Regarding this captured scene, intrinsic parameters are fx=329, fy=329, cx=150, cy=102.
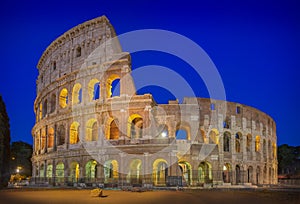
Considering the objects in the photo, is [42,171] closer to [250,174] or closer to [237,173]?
[237,173]

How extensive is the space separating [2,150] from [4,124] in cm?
166

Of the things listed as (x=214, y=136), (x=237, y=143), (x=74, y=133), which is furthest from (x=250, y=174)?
(x=74, y=133)

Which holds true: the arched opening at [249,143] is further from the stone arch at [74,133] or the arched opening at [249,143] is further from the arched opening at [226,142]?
the stone arch at [74,133]

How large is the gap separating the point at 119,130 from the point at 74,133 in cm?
579

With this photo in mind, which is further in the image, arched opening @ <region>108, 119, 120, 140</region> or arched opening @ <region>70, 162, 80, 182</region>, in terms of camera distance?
arched opening @ <region>108, 119, 120, 140</region>

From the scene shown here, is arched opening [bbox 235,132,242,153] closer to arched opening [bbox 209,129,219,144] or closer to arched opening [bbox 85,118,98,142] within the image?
arched opening [bbox 209,129,219,144]

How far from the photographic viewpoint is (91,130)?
100 feet

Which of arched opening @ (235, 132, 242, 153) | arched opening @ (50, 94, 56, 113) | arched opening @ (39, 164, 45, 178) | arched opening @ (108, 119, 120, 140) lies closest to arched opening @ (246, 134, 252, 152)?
arched opening @ (235, 132, 242, 153)

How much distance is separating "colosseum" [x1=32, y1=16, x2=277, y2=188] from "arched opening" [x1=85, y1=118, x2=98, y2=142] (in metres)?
0.03

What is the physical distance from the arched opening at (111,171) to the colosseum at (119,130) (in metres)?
0.09

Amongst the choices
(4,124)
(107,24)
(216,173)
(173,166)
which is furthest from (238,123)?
(4,124)

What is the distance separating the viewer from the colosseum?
2720 centimetres

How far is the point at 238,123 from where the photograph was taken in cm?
3631

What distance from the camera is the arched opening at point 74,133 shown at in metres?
31.4
